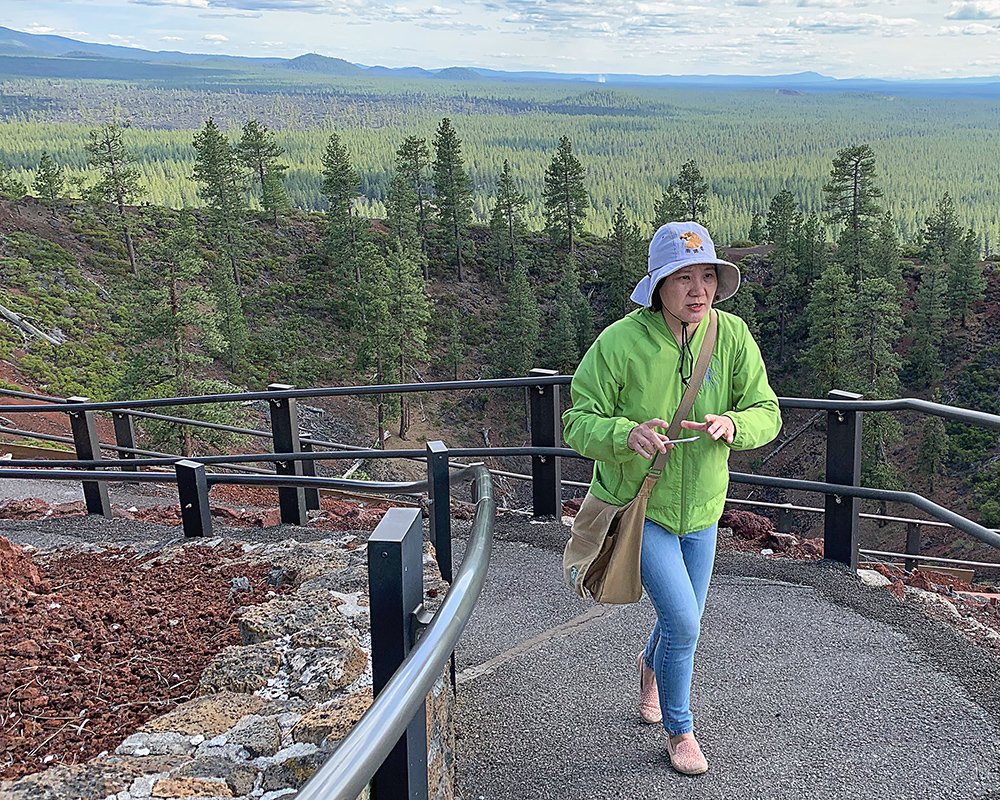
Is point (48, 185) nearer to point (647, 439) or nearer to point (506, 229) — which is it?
point (506, 229)

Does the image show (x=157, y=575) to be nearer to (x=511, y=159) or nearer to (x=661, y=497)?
(x=661, y=497)

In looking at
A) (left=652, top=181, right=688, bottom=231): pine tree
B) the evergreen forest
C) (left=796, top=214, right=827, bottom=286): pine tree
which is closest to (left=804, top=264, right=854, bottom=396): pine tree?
the evergreen forest

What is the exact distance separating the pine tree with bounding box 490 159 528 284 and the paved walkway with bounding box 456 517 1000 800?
61188 millimetres

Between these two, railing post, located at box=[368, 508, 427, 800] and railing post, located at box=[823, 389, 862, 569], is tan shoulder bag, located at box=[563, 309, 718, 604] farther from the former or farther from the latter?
railing post, located at box=[823, 389, 862, 569]

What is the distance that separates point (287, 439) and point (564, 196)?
62.5 metres

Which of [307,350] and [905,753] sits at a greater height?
[905,753]

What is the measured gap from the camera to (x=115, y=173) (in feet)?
178

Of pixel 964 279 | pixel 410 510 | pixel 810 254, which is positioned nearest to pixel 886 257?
pixel 964 279

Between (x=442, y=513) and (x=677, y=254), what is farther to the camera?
(x=442, y=513)

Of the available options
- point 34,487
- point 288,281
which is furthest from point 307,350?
point 34,487

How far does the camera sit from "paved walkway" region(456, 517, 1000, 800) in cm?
311

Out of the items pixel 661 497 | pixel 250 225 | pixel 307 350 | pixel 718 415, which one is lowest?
pixel 307 350

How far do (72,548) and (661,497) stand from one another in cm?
436

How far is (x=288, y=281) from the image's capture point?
195ft
